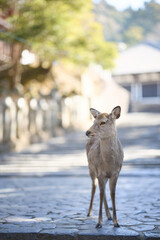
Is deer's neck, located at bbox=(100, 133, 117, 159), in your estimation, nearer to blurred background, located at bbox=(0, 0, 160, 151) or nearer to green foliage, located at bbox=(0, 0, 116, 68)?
blurred background, located at bbox=(0, 0, 160, 151)

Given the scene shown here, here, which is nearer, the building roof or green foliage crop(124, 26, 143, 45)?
the building roof

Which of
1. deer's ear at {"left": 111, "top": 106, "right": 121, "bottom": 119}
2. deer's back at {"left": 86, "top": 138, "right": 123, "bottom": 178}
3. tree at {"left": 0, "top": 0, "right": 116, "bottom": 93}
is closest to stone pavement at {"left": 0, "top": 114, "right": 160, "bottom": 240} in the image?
deer's back at {"left": 86, "top": 138, "right": 123, "bottom": 178}

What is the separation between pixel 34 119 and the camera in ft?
52.2

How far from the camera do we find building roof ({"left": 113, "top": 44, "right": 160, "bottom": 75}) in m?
40.4

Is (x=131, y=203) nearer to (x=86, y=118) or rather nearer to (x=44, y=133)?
(x=44, y=133)

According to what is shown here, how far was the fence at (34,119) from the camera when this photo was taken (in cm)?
1355

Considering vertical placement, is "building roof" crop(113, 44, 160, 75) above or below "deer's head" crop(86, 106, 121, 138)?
above

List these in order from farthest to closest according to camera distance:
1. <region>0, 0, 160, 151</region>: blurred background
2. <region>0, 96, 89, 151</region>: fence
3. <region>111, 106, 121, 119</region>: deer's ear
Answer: <region>0, 0, 160, 151</region>: blurred background → <region>0, 96, 89, 151</region>: fence → <region>111, 106, 121, 119</region>: deer's ear

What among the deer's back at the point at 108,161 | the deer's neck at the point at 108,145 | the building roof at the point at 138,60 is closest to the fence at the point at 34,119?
the deer's back at the point at 108,161

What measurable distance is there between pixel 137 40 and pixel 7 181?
42.8 metres

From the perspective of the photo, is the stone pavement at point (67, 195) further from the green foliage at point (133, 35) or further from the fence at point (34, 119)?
the green foliage at point (133, 35)

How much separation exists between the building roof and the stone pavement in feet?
88.8

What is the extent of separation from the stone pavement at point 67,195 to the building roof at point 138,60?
27054 mm

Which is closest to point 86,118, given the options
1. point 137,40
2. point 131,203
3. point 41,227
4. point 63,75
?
point 63,75
